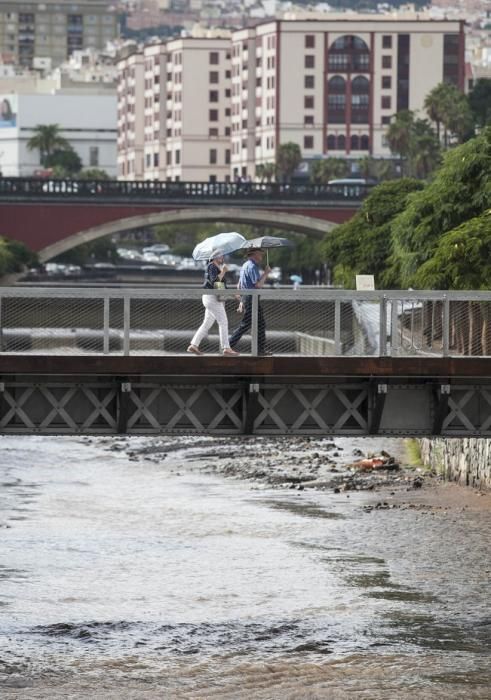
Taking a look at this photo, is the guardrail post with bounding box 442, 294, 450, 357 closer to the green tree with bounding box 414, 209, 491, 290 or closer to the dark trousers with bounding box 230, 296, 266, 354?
the dark trousers with bounding box 230, 296, 266, 354

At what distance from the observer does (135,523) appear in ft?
153

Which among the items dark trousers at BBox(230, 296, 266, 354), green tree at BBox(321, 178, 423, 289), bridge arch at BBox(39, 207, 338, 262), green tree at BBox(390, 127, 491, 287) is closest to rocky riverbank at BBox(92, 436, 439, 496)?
green tree at BBox(390, 127, 491, 287)

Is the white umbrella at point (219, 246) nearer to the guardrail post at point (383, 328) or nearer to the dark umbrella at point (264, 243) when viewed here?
the dark umbrella at point (264, 243)

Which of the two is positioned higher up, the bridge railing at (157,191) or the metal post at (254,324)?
the bridge railing at (157,191)

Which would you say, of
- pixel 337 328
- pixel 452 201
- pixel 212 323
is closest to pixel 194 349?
pixel 212 323

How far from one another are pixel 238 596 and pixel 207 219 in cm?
10854

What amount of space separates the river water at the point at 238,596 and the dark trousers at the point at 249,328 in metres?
4.63

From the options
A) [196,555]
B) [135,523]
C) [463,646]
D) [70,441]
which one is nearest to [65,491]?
[135,523]

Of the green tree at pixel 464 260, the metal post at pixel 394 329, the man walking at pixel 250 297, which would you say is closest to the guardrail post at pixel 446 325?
the metal post at pixel 394 329

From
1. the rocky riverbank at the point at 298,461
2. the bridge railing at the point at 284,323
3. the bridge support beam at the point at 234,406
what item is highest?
the bridge railing at the point at 284,323

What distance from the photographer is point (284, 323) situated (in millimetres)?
34062

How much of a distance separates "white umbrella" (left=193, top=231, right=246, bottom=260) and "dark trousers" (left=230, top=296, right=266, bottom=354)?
86cm

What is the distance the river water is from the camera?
30828 mm

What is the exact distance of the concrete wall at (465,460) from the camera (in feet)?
159
